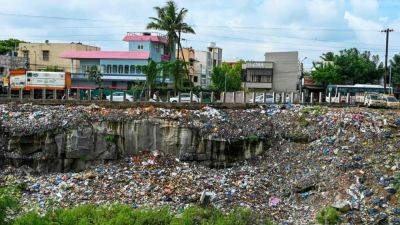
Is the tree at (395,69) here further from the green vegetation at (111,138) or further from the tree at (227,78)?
the green vegetation at (111,138)

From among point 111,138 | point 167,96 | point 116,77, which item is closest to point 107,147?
point 111,138

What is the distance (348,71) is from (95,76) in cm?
2895

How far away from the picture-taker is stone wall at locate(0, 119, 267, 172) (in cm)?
2412

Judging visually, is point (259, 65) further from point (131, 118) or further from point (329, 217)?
point (329, 217)

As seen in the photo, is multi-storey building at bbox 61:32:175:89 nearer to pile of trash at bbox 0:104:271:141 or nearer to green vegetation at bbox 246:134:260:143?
pile of trash at bbox 0:104:271:141

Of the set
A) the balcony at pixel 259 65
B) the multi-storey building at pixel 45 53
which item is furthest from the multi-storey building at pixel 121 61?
the balcony at pixel 259 65

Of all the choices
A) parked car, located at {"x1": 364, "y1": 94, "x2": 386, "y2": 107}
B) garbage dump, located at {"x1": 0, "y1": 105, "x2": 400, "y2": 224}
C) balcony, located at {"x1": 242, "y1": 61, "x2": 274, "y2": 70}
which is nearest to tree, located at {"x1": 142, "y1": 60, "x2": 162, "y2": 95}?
parked car, located at {"x1": 364, "y1": 94, "x2": 386, "y2": 107}

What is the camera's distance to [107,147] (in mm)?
24438

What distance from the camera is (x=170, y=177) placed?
21828 mm

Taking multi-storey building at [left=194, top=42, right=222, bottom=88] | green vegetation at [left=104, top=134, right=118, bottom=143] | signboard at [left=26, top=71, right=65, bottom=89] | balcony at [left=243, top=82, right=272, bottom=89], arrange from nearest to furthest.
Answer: green vegetation at [left=104, top=134, right=118, bottom=143] < signboard at [left=26, top=71, right=65, bottom=89] < balcony at [left=243, top=82, right=272, bottom=89] < multi-storey building at [left=194, top=42, right=222, bottom=88]

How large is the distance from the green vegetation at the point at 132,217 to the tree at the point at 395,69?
173 ft

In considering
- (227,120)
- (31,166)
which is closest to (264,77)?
(227,120)

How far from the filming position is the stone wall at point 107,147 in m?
24.1

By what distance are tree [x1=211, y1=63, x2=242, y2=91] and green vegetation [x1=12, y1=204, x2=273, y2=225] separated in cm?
4206
